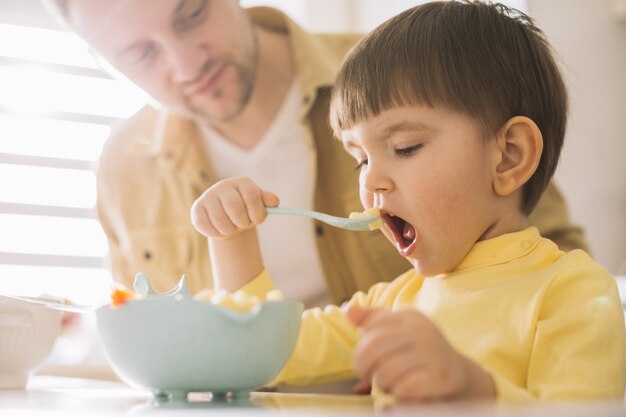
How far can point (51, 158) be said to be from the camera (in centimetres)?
263

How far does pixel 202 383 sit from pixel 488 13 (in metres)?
0.70

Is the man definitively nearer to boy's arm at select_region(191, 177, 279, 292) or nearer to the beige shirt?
the beige shirt

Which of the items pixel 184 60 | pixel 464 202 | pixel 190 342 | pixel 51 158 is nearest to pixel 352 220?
pixel 464 202

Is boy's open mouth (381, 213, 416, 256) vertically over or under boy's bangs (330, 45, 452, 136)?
under

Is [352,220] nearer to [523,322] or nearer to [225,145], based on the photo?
[523,322]

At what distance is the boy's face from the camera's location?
3.22 feet

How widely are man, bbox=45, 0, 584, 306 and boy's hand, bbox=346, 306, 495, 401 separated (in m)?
1.06

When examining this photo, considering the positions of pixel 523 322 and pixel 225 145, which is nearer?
pixel 523 322

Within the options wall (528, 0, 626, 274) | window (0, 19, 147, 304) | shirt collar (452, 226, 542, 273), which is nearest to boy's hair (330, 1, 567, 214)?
shirt collar (452, 226, 542, 273)

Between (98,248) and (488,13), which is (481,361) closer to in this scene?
(488,13)

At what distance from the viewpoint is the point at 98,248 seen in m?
2.72

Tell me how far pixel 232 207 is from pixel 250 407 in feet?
1.57

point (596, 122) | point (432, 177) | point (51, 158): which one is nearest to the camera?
point (432, 177)

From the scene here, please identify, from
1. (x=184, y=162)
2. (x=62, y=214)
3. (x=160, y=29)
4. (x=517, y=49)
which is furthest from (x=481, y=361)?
(x=62, y=214)
